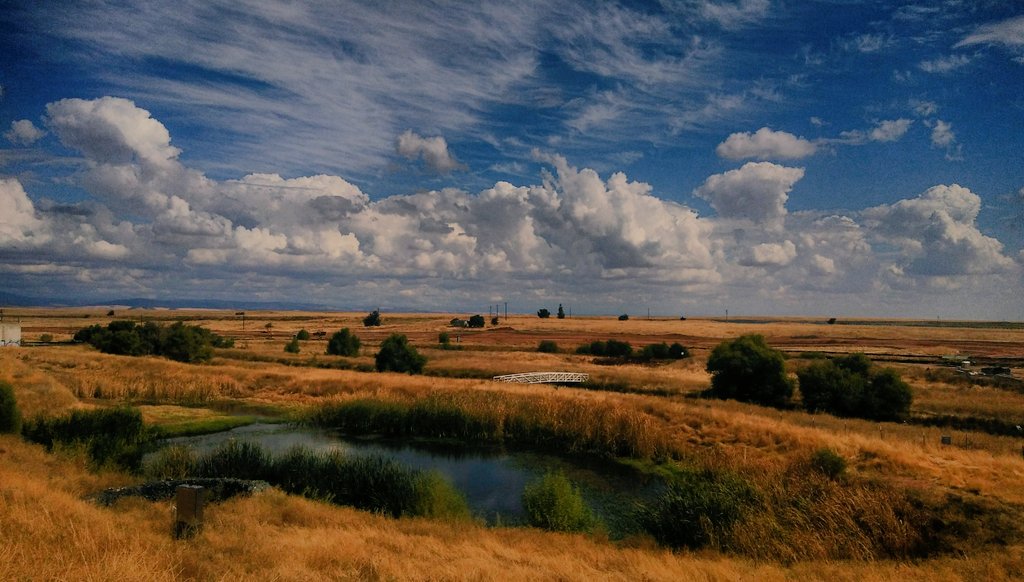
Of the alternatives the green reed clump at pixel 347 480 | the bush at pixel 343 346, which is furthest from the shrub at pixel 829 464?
the bush at pixel 343 346

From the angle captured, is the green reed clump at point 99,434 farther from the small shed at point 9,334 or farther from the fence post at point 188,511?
the small shed at point 9,334

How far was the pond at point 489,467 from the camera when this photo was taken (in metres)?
22.0

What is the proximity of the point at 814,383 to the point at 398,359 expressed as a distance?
35551 millimetres

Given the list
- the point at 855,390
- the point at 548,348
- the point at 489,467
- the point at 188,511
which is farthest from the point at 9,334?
the point at 855,390

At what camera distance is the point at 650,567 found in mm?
12242

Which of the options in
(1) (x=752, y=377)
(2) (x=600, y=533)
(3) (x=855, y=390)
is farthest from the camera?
(1) (x=752, y=377)

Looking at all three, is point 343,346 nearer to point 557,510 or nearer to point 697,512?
point 557,510

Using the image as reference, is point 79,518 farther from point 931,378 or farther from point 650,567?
point 931,378

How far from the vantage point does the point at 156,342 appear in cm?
5778

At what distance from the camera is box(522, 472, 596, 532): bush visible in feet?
59.5

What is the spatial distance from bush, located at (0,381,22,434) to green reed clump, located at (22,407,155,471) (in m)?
0.75

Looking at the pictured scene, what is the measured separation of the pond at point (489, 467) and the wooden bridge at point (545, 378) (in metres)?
20.9

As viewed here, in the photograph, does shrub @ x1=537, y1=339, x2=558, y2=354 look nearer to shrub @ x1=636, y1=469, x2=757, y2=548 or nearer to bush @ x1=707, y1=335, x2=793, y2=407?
bush @ x1=707, y1=335, x2=793, y2=407

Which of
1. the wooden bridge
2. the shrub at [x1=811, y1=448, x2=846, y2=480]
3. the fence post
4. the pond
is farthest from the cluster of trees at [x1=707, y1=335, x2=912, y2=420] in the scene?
the fence post
